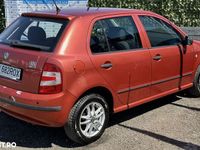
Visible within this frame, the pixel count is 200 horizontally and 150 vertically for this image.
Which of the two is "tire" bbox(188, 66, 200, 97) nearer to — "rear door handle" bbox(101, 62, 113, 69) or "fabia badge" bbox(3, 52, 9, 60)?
"rear door handle" bbox(101, 62, 113, 69)

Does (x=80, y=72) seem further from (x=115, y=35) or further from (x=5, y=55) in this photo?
(x=5, y=55)

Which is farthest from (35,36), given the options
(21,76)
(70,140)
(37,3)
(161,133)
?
(37,3)

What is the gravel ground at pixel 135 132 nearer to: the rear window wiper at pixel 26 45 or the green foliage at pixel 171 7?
the rear window wiper at pixel 26 45

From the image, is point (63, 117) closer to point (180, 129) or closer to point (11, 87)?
point (11, 87)

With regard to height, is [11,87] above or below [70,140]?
above

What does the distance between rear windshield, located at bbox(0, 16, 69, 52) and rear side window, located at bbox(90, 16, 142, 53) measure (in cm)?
46

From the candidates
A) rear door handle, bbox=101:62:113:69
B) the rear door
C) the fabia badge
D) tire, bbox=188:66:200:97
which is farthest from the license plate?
tire, bbox=188:66:200:97

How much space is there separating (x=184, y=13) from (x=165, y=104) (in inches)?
214

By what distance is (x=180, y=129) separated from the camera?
546 centimetres

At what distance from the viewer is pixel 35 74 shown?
4.51 metres

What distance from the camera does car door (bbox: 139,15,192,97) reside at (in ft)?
18.9

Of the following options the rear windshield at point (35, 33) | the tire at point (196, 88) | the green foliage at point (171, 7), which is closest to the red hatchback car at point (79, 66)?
the rear windshield at point (35, 33)

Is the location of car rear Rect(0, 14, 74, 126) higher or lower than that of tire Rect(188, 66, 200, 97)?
higher

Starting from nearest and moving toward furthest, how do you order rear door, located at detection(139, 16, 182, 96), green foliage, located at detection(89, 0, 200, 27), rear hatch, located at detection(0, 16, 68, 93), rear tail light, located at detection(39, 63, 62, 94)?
rear tail light, located at detection(39, 63, 62, 94) → rear hatch, located at detection(0, 16, 68, 93) → rear door, located at detection(139, 16, 182, 96) → green foliage, located at detection(89, 0, 200, 27)
